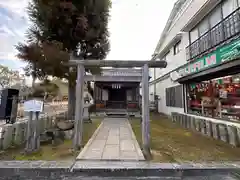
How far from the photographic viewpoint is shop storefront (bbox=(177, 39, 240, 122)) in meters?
4.46

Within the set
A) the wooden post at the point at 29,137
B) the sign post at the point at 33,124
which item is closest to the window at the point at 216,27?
the sign post at the point at 33,124

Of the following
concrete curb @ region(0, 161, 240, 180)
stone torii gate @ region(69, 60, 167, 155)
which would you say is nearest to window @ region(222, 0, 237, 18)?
stone torii gate @ region(69, 60, 167, 155)

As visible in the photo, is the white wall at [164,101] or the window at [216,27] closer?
the window at [216,27]

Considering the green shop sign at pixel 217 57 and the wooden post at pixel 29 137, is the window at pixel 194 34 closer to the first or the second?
the green shop sign at pixel 217 57

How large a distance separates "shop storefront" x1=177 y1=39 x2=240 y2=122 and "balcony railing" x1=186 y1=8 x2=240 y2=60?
1.81 ft

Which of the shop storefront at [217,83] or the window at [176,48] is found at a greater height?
the window at [176,48]

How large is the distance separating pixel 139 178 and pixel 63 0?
7496 mm

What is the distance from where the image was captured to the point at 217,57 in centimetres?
489

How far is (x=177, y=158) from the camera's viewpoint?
3264mm

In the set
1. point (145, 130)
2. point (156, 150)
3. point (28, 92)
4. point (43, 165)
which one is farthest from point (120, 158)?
point (28, 92)

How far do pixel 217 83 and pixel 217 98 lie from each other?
2.04ft

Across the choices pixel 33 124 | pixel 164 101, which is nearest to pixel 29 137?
pixel 33 124

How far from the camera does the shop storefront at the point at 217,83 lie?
4458 mm

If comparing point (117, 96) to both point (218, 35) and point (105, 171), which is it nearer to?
point (218, 35)
